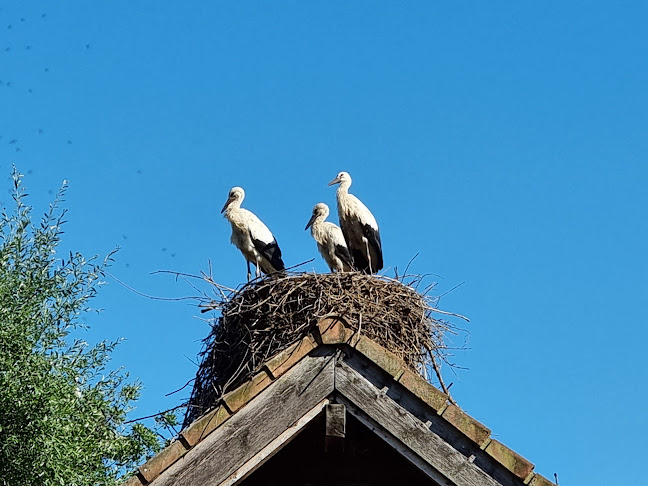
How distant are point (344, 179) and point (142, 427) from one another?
14.0 ft

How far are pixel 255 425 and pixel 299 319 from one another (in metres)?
3.30

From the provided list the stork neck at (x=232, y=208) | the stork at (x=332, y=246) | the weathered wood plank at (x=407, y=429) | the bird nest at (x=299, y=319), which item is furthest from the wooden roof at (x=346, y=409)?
the stork neck at (x=232, y=208)

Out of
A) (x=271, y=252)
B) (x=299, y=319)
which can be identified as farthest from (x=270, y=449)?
(x=271, y=252)

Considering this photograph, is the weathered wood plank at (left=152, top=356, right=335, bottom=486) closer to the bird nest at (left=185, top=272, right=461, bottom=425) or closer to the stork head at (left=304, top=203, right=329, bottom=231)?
the bird nest at (left=185, top=272, right=461, bottom=425)

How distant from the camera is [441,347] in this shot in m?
8.35

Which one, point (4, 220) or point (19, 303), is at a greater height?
point (4, 220)

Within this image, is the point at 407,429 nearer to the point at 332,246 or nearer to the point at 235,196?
the point at 332,246

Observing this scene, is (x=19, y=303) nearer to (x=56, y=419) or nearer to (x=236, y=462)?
(x=56, y=419)

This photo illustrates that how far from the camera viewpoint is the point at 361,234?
1144 centimetres

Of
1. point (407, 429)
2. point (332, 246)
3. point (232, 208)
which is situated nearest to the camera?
point (407, 429)

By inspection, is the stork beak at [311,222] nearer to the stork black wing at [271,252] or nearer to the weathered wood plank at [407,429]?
the stork black wing at [271,252]

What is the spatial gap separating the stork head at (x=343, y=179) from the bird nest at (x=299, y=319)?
13.3 feet

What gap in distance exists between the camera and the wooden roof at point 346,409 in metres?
4.17

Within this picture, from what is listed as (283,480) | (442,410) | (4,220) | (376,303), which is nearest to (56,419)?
(4,220)
